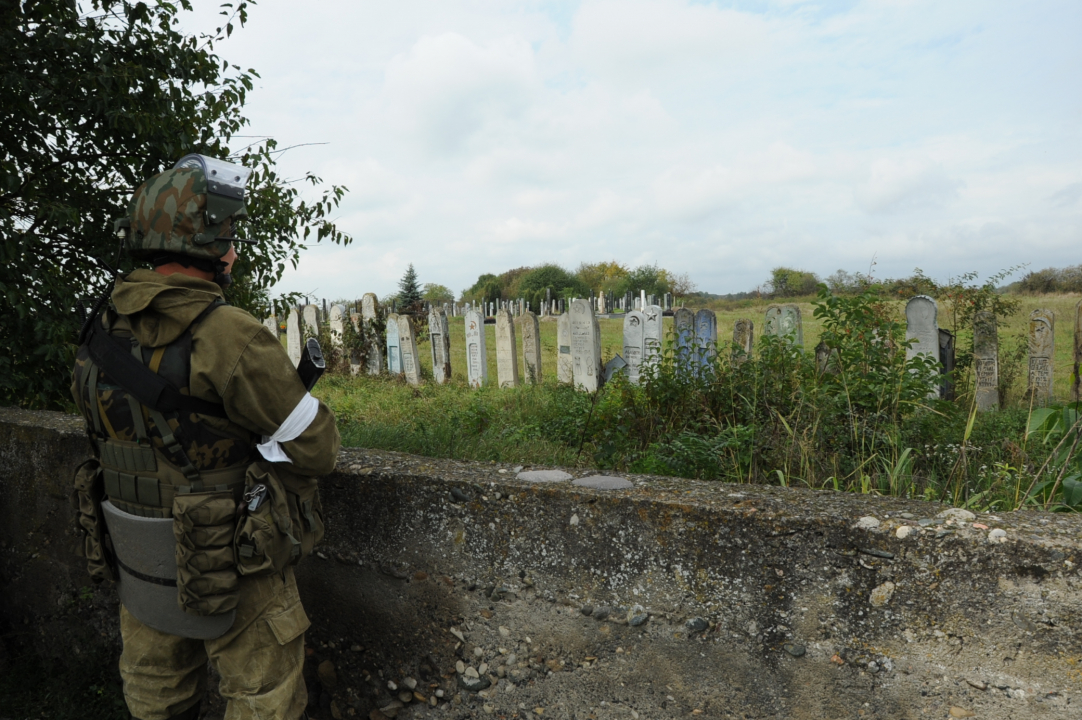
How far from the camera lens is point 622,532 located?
2.10 metres

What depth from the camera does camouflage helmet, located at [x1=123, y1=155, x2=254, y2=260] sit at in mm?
1881

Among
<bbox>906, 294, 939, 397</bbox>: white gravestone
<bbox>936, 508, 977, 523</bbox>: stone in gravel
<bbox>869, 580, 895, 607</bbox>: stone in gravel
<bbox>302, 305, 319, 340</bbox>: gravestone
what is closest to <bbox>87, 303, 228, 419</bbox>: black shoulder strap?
<bbox>869, 580, 895, 607</bbox>: stone in gravel

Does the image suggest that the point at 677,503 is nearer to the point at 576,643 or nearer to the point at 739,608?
the point at 739,608

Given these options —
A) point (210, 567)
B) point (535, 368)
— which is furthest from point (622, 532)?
point (535, 368)

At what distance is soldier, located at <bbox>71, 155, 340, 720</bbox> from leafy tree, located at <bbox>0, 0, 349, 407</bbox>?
1548 mm

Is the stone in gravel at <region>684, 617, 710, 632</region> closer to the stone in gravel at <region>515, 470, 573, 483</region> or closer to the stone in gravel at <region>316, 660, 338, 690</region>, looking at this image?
the stone in gravel at <region>515, 470, 573, 483</region>

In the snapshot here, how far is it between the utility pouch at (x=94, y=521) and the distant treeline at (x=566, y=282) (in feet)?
183

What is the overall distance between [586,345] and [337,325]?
16.8ft

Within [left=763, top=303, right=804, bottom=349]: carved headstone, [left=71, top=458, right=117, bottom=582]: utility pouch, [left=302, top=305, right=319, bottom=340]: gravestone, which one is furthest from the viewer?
[left=302, top=305, right=319, bottom=340]: gravestone

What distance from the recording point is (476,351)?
9.36m

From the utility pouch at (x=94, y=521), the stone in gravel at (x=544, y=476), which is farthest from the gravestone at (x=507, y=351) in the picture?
the utility pouch at (x=94, y=521)

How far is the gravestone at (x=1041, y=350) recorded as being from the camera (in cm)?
645

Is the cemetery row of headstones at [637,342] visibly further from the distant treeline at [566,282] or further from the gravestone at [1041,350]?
the distant treeline at [566,282]

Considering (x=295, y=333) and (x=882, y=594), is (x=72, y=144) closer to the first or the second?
(x=882, y=594)
